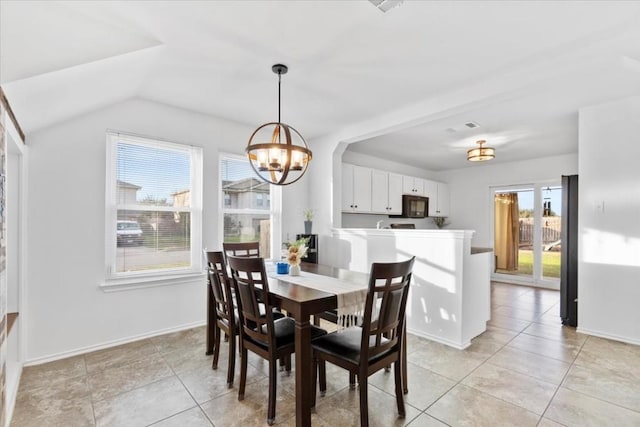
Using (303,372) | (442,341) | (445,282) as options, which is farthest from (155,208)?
(442,341)

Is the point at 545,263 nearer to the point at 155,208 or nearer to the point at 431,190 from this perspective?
the point at 431,190

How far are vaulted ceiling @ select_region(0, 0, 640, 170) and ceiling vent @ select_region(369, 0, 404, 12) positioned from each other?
0.05m

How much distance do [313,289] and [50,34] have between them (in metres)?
2.10

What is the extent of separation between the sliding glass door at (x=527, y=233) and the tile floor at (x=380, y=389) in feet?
10.9

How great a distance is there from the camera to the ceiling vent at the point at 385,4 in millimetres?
1877

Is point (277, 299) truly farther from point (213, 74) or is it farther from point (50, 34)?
point (213, 74)

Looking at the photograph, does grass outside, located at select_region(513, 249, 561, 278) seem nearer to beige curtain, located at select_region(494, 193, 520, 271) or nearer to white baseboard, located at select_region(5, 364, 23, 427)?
beige curtain, located at select_region(494, 193, 520, 271)

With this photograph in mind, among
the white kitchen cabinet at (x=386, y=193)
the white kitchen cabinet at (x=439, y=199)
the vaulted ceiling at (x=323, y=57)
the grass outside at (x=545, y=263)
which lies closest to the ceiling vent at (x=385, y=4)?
the vaulted ceiling at (x=323, y=57)

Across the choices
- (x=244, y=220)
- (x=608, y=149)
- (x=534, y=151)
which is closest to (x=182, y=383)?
(x=244, y=220)

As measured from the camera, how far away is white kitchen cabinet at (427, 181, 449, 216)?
23.2 ft

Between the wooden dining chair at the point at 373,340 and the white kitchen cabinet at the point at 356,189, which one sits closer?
the wooden dining chair at the point at 373,340

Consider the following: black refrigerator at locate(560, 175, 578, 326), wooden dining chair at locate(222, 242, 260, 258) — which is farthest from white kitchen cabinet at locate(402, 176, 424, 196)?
wooden dining chair at locate(222, 242, 260, 258)

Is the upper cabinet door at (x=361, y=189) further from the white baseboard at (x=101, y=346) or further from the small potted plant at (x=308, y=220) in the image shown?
the white baseboard at (x=101, y=346)

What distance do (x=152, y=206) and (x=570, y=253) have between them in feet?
16.8
